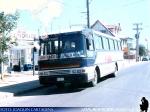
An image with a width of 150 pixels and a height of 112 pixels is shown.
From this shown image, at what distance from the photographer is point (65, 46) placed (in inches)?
697

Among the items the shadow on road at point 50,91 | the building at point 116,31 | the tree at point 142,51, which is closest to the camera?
the shadow on road at point 50,91

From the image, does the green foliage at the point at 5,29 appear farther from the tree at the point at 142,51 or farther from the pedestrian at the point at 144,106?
the tree at the point at 142,51

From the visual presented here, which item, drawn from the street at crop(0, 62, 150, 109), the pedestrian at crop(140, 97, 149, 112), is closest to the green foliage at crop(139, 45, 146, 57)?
the street at crop(0, 62, 150, 109)

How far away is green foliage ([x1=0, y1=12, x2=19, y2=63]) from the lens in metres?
24.8

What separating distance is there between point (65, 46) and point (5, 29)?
8.52 meters

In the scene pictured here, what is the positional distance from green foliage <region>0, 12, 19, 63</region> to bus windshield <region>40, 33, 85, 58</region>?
726 cm

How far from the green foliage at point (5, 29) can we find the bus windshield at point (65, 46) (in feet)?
23.8

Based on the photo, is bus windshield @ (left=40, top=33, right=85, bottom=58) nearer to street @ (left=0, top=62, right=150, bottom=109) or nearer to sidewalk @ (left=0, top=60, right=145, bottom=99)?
street @ (left=0, top=62, right=150, bottom=109)

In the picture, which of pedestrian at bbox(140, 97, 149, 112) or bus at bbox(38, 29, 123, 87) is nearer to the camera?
pedestrian at bbox(140, 97, 149, 112)

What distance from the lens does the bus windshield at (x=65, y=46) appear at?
17.5m

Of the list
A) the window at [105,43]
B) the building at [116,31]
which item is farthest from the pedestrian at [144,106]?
the building at [116,31]

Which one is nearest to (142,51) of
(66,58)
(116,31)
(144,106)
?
(116,31)

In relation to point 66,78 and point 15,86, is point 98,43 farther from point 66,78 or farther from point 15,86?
point 15,86

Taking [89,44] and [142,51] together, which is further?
[142,51]
